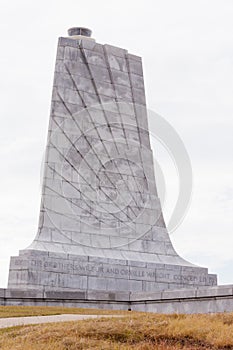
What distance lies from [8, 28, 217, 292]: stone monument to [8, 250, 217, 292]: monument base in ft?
0.11

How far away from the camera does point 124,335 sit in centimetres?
922

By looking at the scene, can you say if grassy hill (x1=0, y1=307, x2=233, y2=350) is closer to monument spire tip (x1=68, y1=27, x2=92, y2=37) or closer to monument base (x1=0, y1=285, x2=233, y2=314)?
monument base (x1=0, y1=285, x2=233, y2=314)

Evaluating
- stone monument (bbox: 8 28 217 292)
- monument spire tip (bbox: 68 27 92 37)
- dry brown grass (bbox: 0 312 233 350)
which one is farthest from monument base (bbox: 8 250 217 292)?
dry brown grass (bbox: 0 312 233 350)

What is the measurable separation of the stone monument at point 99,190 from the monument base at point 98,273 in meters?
0.03

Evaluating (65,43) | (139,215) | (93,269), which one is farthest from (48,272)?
(65,43)

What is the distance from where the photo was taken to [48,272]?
19.8 metres

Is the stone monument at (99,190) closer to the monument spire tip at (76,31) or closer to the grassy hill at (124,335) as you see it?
the monument spire tip at (76,31)

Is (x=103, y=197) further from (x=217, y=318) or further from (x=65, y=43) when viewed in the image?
(x=217, y=318)

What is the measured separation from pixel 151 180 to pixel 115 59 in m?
5.00

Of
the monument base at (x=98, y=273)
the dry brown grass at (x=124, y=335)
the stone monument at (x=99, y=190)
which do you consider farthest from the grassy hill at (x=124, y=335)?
the stone monument at (x=99, y=190)

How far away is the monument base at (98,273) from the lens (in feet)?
64.2

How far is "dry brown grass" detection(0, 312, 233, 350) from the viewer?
8.38m

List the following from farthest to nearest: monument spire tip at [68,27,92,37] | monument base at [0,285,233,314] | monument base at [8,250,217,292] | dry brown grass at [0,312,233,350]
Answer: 1. monument spire tip at [68,27,92,37]
2. monument base at [8,250,217,292]
3. monument base at [0,285,233,314]
4. dry brown grass at [0,312,233,350]

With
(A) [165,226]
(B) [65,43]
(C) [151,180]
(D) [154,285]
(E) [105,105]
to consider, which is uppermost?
(B) [65,43]
